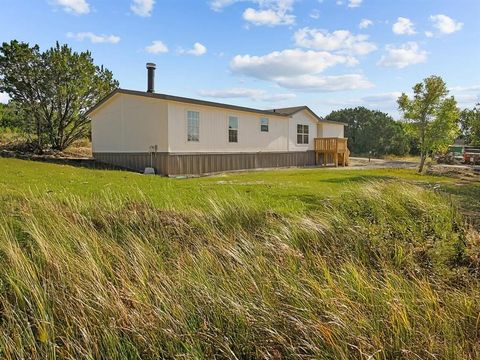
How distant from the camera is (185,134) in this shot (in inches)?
699

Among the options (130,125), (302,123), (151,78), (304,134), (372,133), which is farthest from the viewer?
(372,133)

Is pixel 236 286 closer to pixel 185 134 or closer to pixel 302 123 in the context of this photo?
pixel 185 134

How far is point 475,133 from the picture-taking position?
1859 cm

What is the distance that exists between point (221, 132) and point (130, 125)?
4.49m

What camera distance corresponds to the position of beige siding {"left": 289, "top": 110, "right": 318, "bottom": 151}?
2452cm

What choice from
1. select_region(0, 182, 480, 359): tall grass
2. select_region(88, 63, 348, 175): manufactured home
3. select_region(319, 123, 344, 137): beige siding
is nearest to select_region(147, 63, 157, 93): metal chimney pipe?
select_region(88, 63, 348, 175): manufactured home

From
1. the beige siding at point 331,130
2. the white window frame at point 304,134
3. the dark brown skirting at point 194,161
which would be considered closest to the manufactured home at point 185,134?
the dark brown skirting at point 194,161

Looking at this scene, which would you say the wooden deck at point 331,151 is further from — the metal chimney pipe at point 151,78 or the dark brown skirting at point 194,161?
the metal chimney pipe at point 151,78

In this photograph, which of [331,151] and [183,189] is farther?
[331,151]

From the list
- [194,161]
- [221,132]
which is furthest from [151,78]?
[194,161]

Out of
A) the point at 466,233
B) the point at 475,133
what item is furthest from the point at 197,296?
the point at 475,133

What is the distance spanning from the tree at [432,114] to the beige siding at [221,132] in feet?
23.4

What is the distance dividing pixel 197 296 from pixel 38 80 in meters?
22.3

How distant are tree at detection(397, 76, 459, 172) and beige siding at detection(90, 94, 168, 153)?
12598 mm
